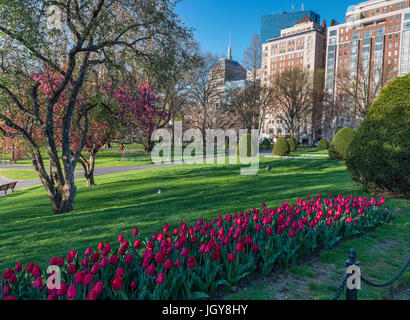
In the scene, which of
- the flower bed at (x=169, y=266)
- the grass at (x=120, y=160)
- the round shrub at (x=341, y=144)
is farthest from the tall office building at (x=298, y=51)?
the flower bed at (x=169, y=266)

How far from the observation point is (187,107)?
4112 centimetres

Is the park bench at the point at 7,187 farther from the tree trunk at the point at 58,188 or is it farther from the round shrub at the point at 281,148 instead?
the round shrub at the point at 281,148

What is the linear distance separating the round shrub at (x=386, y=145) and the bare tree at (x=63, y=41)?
7095mm

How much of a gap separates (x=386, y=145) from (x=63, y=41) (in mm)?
10994

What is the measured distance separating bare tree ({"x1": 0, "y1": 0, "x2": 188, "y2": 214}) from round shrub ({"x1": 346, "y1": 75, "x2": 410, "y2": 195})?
7095mm

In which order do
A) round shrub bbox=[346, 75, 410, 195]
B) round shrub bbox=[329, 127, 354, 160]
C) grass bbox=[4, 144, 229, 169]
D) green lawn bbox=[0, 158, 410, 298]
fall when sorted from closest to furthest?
green lawn bbox=[0, 158, 410, 298], round shrub bbox=[346, 75, 410, 195], round shrub bbox=[329, 127, 354, 160], grass bbox=[4, 144, 229, 169]

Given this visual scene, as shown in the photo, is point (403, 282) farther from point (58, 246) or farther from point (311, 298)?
point (58, 246)

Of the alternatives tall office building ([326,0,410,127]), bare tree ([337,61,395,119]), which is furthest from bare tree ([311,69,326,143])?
tall office building ([326,0,410,127])

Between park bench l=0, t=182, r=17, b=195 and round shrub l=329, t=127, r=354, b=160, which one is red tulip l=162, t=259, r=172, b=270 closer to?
park bench l=0, t=182, r=17, b=195

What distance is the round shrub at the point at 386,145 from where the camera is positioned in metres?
→ 8.16

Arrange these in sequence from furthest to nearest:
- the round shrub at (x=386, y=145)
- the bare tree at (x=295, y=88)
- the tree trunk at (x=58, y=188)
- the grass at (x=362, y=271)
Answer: the bare tree at (x=295, y=88)
the tree trunk at (x=58, y=188)
the round shrub at (x=386, y=145)
the grass at (x=362, y=271)

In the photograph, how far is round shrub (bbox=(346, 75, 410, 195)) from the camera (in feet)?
26.8

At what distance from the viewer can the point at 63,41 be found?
9.87 meters
